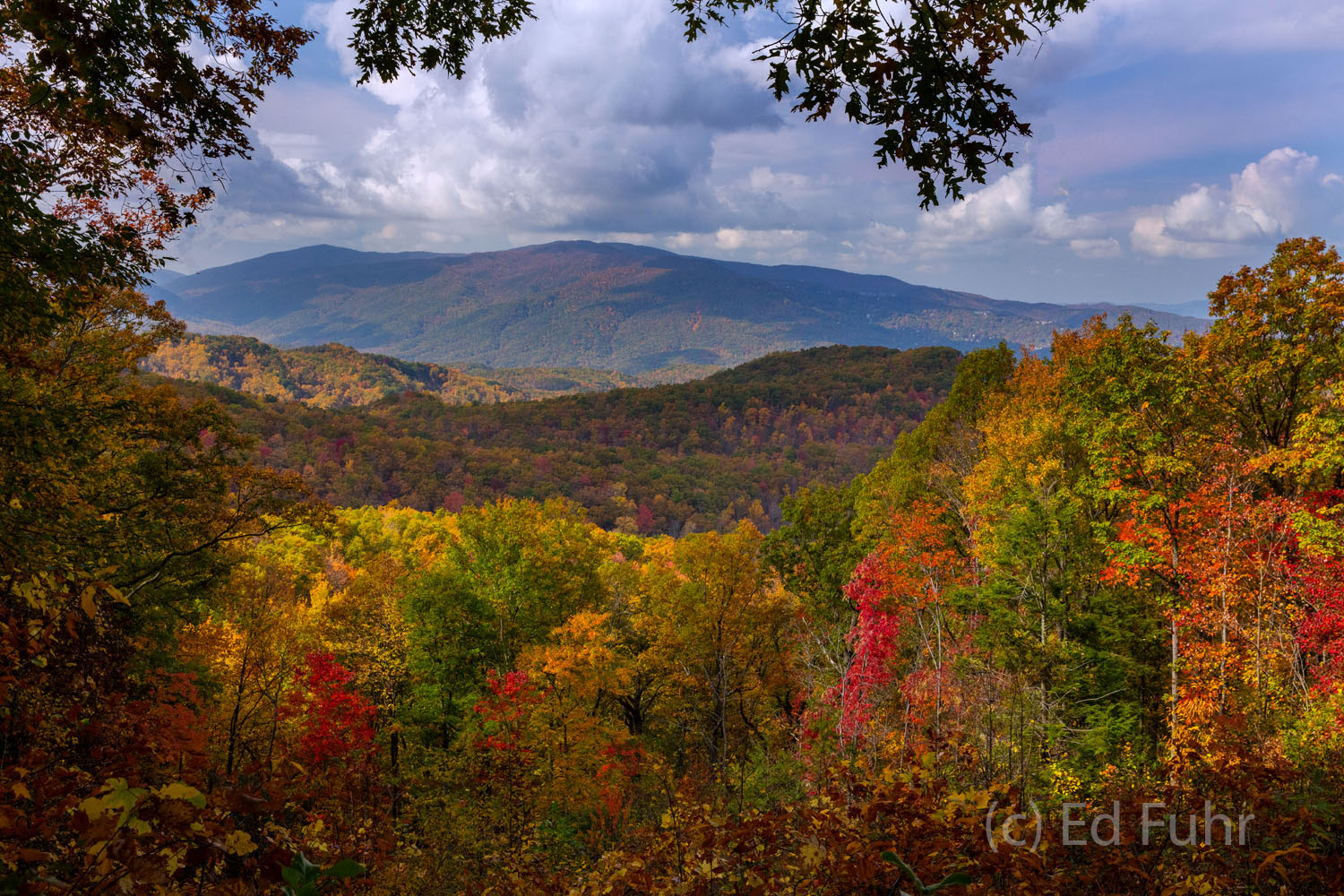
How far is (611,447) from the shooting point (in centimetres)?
16175

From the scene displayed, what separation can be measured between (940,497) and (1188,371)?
10.5m

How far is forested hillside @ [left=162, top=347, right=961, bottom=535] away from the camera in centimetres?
10719

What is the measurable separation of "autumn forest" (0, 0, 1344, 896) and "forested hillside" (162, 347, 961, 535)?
158 feet

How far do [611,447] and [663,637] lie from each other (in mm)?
141054

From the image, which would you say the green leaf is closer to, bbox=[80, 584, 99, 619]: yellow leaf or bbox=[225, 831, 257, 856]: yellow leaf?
bbox=[225, 831, 257, 856]: yellow leaf

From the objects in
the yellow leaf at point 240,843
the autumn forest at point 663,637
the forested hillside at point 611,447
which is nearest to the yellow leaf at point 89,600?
the autumn forest at point 663,637

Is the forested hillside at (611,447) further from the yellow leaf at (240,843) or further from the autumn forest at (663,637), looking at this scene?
the yellow leaf at (240,843)

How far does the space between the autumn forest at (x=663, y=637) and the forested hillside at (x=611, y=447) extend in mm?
48014

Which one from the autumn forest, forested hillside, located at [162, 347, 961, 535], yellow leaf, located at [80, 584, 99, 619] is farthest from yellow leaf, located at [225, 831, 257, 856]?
forested hillside, located at [162, 347, 961, 535]

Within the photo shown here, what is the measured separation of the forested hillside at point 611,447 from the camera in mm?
107188

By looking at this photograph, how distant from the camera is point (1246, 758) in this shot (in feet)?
19.3

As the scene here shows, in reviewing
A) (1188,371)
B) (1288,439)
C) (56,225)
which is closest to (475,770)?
(56,225)

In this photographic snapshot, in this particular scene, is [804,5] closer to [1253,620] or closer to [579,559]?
[1253,620]

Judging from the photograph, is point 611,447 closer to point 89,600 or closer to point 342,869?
point 89,600
